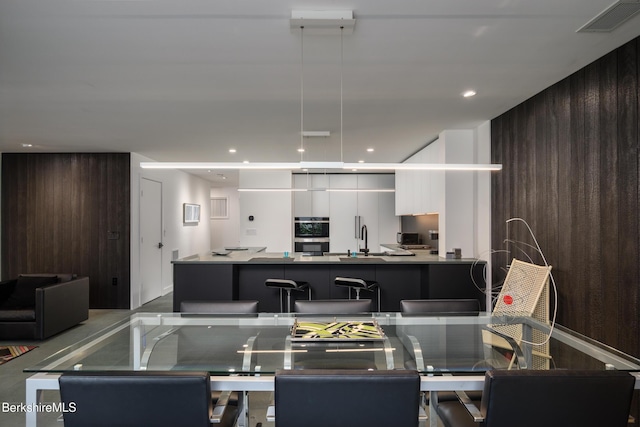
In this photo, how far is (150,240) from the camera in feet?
21.5

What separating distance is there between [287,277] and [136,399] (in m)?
3.28

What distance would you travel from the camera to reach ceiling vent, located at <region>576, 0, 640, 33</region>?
1873 millimetres

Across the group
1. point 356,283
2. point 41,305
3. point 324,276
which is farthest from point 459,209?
point 41,305

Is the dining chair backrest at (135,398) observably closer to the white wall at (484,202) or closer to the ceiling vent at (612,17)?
the ceiling vent at (612,17)

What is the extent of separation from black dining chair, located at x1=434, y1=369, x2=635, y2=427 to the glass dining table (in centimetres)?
21

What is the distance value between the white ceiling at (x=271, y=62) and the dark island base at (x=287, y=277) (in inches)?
67.2

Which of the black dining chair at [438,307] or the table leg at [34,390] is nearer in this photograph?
the table leg at [34,390]

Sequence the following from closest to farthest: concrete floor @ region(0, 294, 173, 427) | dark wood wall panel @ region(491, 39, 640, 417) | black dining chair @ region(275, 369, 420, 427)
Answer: black dining chair @ region(275, 369, 420, 427), dark wood wall panel @ region(491, 39, 640, 417), concrete floor @ region(0, 294, 173, 427)

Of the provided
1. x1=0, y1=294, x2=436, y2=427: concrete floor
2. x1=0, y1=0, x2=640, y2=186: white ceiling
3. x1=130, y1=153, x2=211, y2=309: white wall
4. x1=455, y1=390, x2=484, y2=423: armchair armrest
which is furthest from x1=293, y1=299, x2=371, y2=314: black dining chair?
x1=130, y1=153, x2=211, y2=309: white wall

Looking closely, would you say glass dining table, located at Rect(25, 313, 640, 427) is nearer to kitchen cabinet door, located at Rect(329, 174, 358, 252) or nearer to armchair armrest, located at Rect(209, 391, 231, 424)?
armchair armrest, located at Rect(209, 391, 231, 424)

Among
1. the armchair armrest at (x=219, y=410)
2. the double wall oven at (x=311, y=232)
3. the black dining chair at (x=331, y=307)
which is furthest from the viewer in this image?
the double wall oven at (x=311, y=232)

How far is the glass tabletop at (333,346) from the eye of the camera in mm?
1603

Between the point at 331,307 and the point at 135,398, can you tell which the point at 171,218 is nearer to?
the point at 331,307

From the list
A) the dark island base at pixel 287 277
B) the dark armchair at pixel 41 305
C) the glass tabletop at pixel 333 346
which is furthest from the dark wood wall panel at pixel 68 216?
the glass tabletop at pixel 333 346
